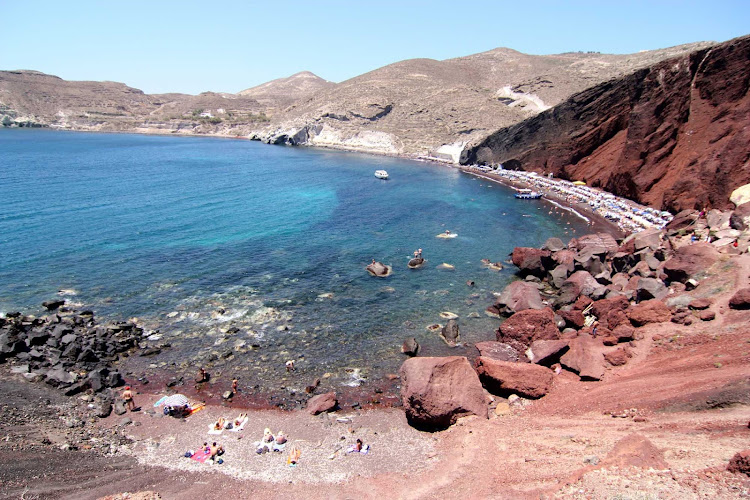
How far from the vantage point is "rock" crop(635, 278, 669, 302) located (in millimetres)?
34594

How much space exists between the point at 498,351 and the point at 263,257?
29.8 meters

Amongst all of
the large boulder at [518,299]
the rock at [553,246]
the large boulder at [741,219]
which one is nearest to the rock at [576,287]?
the large boulder at [518,299]

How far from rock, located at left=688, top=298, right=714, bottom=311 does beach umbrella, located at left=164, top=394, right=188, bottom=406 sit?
34.0 m

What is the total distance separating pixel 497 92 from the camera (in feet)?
561

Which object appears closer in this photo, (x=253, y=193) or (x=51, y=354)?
(x=51, y=354)

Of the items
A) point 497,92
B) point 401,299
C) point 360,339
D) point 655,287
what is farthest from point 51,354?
point 497,92

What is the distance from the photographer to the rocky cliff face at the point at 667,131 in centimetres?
5384

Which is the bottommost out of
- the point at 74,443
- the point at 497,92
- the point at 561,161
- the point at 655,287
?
the point at 74,443

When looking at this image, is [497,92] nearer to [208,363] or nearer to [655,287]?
[655,287]

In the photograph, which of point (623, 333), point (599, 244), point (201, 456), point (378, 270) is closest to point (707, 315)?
point (623, 333)

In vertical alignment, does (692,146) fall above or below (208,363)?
above

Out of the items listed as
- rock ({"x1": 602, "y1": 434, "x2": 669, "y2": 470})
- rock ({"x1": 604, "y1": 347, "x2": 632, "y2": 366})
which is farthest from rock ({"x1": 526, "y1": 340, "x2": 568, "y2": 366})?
rock ({"x1": 602, "y1": 434, "x2": 669, "y2": 470})

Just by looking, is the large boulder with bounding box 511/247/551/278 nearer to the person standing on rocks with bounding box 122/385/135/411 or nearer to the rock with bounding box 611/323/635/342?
the rock with bounding box 611/323/635/342

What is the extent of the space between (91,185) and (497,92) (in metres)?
142
